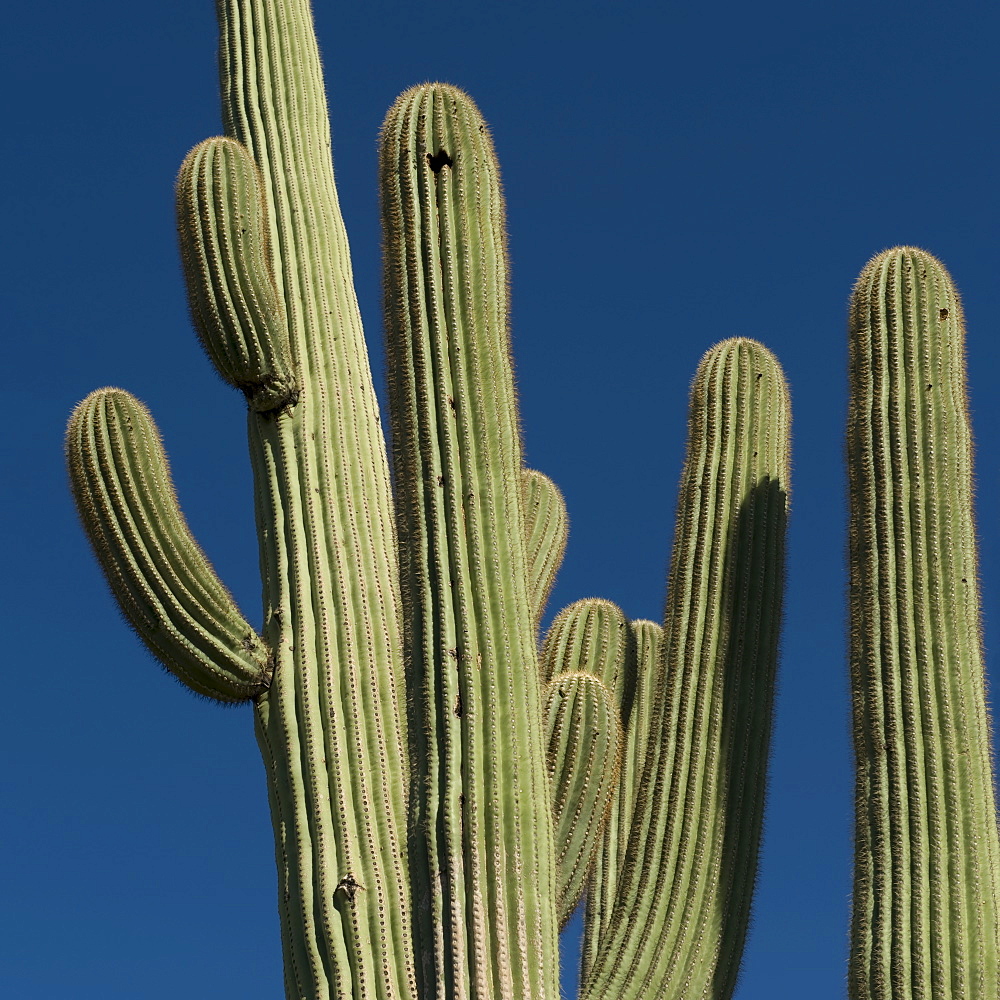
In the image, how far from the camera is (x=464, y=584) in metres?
4.62

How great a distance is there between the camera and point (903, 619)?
5.09 m

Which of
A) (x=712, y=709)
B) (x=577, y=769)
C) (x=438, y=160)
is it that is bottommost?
(x=577, y=769)

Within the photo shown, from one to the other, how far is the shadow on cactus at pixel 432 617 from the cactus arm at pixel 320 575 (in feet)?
0.03

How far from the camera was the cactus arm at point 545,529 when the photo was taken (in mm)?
6621

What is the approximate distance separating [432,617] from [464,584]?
135 millimetres

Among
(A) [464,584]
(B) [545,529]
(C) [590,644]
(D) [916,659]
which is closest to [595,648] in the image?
(C) [590,644]

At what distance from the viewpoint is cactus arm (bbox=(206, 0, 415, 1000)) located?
4.81 metres

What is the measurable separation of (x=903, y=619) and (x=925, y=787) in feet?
1.84

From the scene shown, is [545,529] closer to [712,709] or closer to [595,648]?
[595,648]

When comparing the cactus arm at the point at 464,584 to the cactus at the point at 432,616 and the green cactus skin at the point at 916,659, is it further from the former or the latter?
the green cactus skin at the point at 916,659

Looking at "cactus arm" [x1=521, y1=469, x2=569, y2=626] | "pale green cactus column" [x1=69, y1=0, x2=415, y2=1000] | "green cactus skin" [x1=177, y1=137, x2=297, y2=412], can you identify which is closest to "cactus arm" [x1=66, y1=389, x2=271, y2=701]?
"pale green cactus column" [x1=69, y1=0, x2=415, y2=1000]

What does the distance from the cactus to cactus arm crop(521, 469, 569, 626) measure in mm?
294

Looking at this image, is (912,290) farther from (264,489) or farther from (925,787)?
(264,489)

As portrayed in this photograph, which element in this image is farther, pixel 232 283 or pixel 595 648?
pixel 595 648
